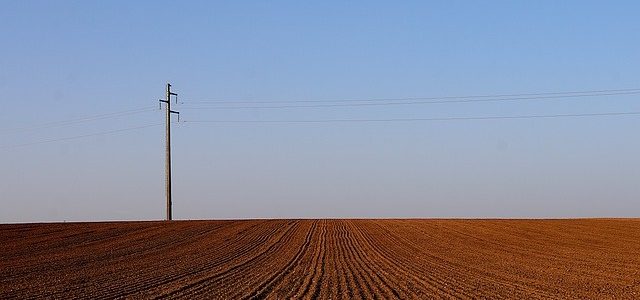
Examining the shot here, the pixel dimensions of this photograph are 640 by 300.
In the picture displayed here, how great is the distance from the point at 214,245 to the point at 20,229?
12904 mm

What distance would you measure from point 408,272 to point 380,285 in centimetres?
401

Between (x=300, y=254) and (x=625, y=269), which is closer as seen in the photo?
(x=625, y=269)

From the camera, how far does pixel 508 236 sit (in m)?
47.0

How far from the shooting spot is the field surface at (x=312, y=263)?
66.3ft

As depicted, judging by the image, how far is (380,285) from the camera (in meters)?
21.3

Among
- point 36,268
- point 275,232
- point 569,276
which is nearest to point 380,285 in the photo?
point 569,276

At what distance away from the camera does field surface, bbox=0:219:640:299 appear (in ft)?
66.3

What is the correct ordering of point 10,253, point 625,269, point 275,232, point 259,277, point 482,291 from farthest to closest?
point 275,232, point 10,253, point 625,269, point 259,277, point 482,291

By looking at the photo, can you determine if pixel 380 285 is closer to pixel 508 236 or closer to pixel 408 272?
pixel 408 272

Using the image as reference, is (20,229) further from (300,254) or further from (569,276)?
(569,276)

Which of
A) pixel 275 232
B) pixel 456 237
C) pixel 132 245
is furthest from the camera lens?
pixel 275 232

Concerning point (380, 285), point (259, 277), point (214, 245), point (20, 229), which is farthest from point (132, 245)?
point (380, 285)

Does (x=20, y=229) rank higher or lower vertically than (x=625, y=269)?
higher

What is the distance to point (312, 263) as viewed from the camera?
28.8m
